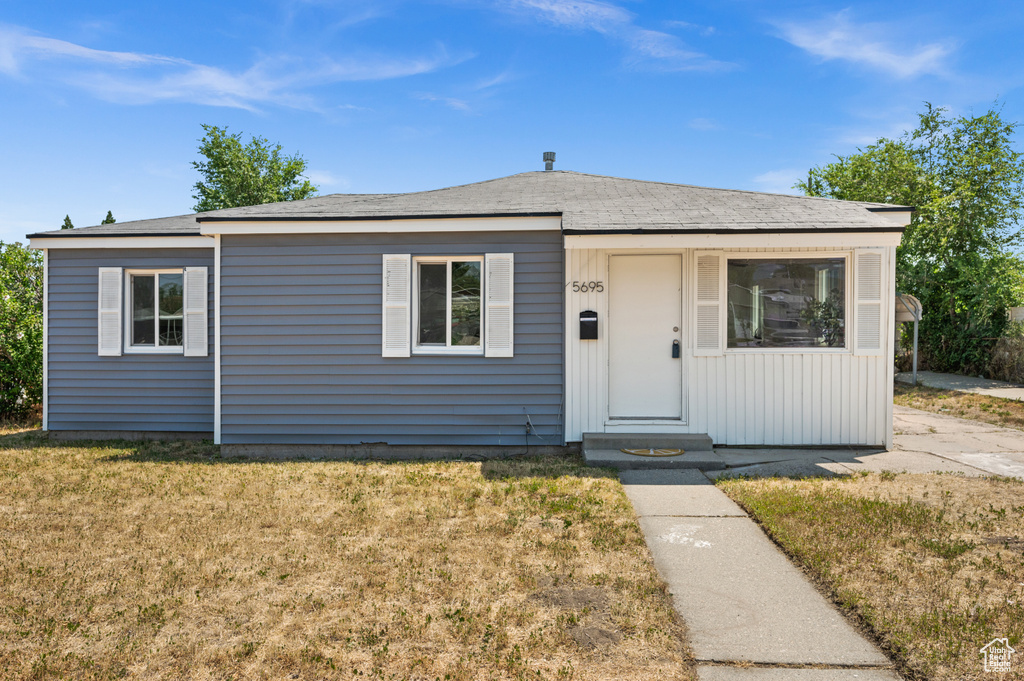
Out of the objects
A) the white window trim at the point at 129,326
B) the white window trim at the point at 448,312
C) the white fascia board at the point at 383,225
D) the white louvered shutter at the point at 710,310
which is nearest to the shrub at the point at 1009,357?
the white louvered shutter at the point at 710,310

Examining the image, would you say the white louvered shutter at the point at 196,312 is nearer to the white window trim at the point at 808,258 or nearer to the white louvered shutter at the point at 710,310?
the white louvered shutter at the point at 710,310

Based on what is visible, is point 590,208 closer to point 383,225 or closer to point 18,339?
point 383,225

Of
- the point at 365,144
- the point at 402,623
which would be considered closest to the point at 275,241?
Answer: the point at 402,623

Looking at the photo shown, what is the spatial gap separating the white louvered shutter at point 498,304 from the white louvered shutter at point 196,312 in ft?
13.9

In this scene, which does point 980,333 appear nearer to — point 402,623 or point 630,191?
point 630,191

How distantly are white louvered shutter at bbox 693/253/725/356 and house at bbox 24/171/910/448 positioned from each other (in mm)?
17

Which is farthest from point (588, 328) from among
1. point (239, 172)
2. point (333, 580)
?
point (239, 172)

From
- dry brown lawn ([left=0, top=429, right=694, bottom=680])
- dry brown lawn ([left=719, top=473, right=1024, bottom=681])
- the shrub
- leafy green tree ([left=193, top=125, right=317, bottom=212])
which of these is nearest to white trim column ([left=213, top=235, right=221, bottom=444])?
dry brown lawn ([left=0, top=429, right=694, bottom=680])

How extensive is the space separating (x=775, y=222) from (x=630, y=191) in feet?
9.06

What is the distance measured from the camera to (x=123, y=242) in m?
8.53

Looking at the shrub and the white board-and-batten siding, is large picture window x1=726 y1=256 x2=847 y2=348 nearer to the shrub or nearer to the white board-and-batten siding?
the white board-and-batten siding

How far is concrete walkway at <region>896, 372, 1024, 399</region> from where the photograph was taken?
1176 centimetres

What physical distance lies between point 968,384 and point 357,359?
13.3m

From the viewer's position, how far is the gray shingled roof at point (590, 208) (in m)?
6.71
